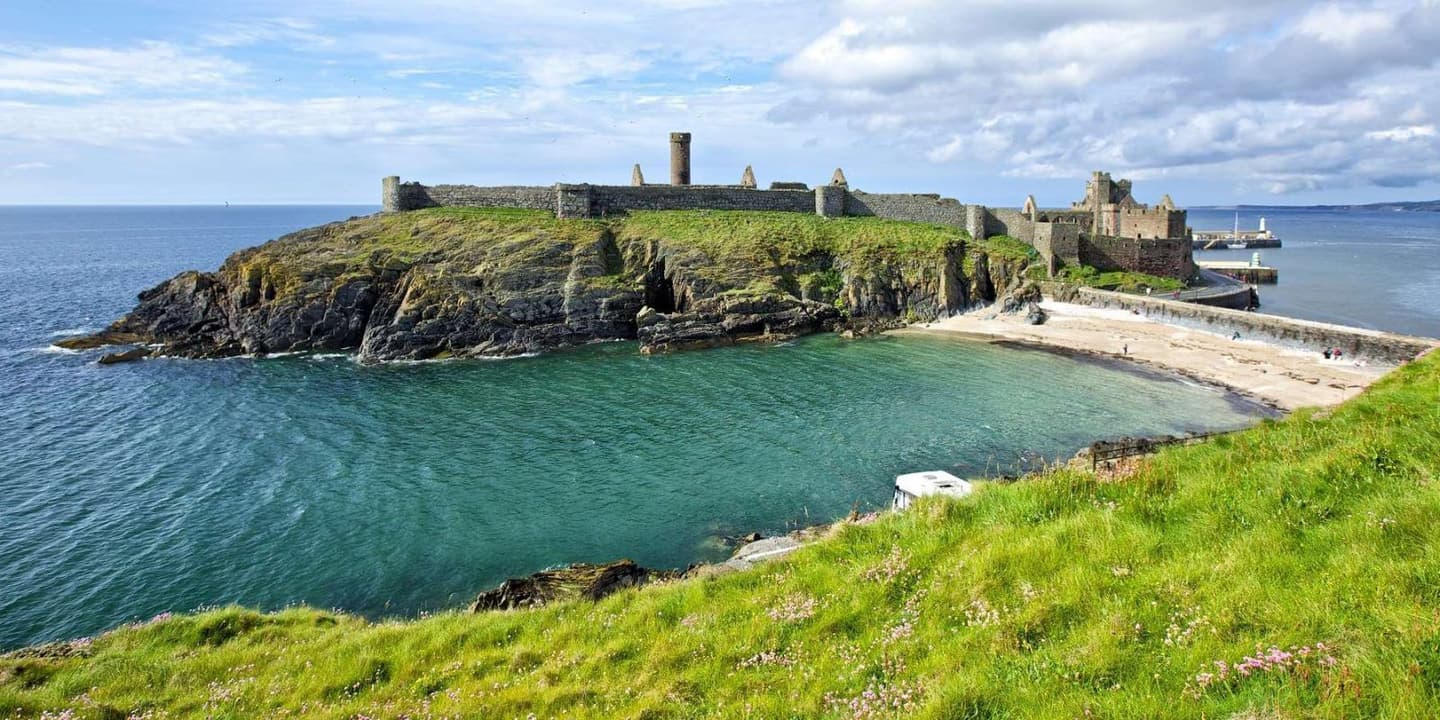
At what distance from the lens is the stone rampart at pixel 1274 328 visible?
3734 centimetres

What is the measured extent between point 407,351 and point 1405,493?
49253 millimetres

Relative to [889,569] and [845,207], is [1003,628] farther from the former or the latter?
[845,207]

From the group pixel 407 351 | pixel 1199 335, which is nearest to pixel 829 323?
pixel 1199 335

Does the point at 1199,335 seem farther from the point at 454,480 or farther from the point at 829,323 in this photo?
the point at 454,480

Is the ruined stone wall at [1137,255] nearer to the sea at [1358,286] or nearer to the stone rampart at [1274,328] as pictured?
the stone rampart at [1274,328]

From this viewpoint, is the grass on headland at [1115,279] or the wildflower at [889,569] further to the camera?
the grass on headland at [1115,279]

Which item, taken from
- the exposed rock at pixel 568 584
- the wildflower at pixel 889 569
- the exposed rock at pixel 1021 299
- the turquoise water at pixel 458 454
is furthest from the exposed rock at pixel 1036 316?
the wildflower at pixel 889 569

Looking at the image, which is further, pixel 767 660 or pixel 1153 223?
pixel 1153 223

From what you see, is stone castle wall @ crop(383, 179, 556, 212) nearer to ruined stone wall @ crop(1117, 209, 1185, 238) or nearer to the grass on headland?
the grass on headland

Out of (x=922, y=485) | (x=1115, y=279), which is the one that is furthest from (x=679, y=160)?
(x=922, y=485)

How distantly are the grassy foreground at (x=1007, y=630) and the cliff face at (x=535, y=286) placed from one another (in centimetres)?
3868

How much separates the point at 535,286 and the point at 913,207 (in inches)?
1442

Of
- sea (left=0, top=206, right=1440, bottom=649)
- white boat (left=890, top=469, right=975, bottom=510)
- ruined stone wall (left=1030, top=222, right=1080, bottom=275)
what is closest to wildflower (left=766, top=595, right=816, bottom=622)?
sea (left=0, top=206, right=1440, bottom=649)

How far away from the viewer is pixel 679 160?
71.4 meters
